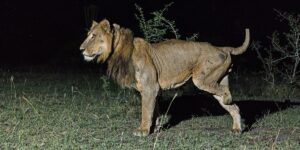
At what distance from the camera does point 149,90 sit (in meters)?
8.55

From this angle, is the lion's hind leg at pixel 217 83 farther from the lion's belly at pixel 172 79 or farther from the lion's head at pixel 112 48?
Result: the lion's head at pixel 112 48

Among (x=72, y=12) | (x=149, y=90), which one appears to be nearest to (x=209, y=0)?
(x=72, y=12)

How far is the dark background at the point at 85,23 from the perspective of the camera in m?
23.0

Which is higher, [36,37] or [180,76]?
[180,76]

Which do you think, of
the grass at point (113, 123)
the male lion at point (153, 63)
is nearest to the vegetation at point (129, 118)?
the grass at point (113, 123)

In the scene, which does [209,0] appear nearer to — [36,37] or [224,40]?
[224,40]

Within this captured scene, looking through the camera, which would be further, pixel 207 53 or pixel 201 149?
pixel 207 53

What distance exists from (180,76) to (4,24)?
15.6 meters

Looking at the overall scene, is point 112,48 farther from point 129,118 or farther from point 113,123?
point 129,118

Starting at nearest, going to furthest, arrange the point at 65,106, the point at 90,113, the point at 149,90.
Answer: the point at 149,90, the point at 90,113, the point at 65,106

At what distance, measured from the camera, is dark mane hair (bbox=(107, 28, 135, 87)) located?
28.1ft

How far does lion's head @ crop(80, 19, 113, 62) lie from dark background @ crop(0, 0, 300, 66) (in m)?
13.1

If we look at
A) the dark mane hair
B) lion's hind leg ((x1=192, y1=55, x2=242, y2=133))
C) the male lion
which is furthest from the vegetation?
the dark mane hair

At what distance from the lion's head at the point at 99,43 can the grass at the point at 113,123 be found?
1028 mm
